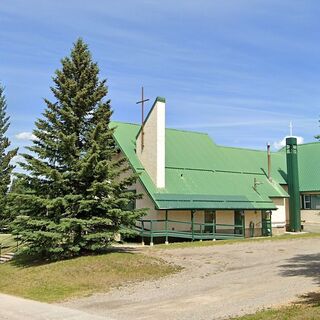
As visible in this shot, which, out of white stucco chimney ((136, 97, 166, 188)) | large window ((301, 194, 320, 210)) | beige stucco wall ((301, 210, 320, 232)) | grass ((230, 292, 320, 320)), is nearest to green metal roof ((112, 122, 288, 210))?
white stucco chimney ((136, 97, 166, 188))

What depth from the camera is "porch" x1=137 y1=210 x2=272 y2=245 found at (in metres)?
28.3

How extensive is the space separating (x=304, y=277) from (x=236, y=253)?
25.3 ft

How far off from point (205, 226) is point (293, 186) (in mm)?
11144

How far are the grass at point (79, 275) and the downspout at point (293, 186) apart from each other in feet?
64.6

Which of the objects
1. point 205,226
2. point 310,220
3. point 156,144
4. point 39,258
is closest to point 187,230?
point 205,226

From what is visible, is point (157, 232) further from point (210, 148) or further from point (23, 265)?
point (210, 148)

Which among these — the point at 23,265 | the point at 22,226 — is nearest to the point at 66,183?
the point at 22,226

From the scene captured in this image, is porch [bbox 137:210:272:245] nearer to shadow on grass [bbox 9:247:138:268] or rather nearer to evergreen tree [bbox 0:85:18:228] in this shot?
shadow on grass [bbox 9:247:138:268]

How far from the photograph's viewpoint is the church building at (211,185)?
29.4 m

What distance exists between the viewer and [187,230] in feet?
99.1

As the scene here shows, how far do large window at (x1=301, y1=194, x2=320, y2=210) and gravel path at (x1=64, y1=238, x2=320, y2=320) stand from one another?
16.4m

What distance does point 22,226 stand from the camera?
22.3 m

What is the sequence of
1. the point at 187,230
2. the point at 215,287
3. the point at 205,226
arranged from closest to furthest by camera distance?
the point at 215,287
the point at 187,230
the point at 205,226

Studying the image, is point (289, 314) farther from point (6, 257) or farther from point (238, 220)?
point (238, 220)
